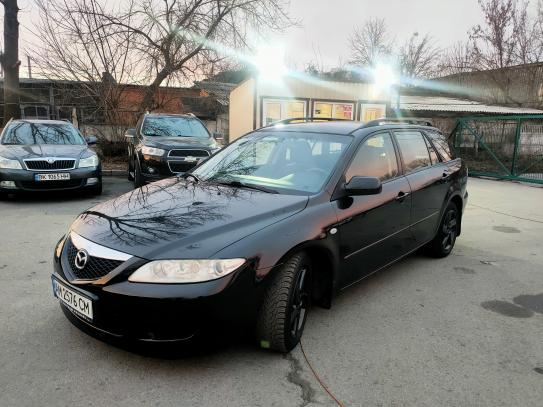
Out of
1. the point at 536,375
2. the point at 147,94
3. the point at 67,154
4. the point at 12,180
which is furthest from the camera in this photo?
the point at 147,94

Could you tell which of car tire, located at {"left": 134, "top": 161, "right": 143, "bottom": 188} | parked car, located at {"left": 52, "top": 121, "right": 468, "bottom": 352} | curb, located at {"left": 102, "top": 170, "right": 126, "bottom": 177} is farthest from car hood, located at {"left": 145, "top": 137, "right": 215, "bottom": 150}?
parked car, located at {"left": 52, "top": 121, "right": 468, "bottom": 352}

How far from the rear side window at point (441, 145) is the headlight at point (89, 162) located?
5.66 meters

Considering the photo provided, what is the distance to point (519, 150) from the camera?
1277 cm

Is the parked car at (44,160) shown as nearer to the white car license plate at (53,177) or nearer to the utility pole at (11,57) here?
the white car license plate at (53,177)

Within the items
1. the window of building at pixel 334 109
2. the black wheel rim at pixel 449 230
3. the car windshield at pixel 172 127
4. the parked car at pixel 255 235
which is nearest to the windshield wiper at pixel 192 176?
the parked car at pixel 255 235

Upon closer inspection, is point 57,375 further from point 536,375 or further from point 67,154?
point 67,154

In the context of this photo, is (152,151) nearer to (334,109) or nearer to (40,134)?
(40,134)

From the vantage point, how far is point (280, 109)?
17297 millimetres

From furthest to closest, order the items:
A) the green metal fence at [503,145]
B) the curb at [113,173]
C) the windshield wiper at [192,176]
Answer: the green metal fence at [503,145] < the curb at [113,173] < the windshield wiper at [192,176]

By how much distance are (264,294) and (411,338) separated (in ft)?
4.09

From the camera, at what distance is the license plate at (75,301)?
2.51 meters

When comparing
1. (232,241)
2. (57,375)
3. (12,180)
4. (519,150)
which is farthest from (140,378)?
(519,150)

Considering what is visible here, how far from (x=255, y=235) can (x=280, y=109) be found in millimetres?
15196

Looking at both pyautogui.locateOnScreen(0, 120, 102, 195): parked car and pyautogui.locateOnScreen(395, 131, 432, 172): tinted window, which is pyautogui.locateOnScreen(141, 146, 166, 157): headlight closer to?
pyautogui.locateOnScreen(0, 120, 102, 195): parked car
